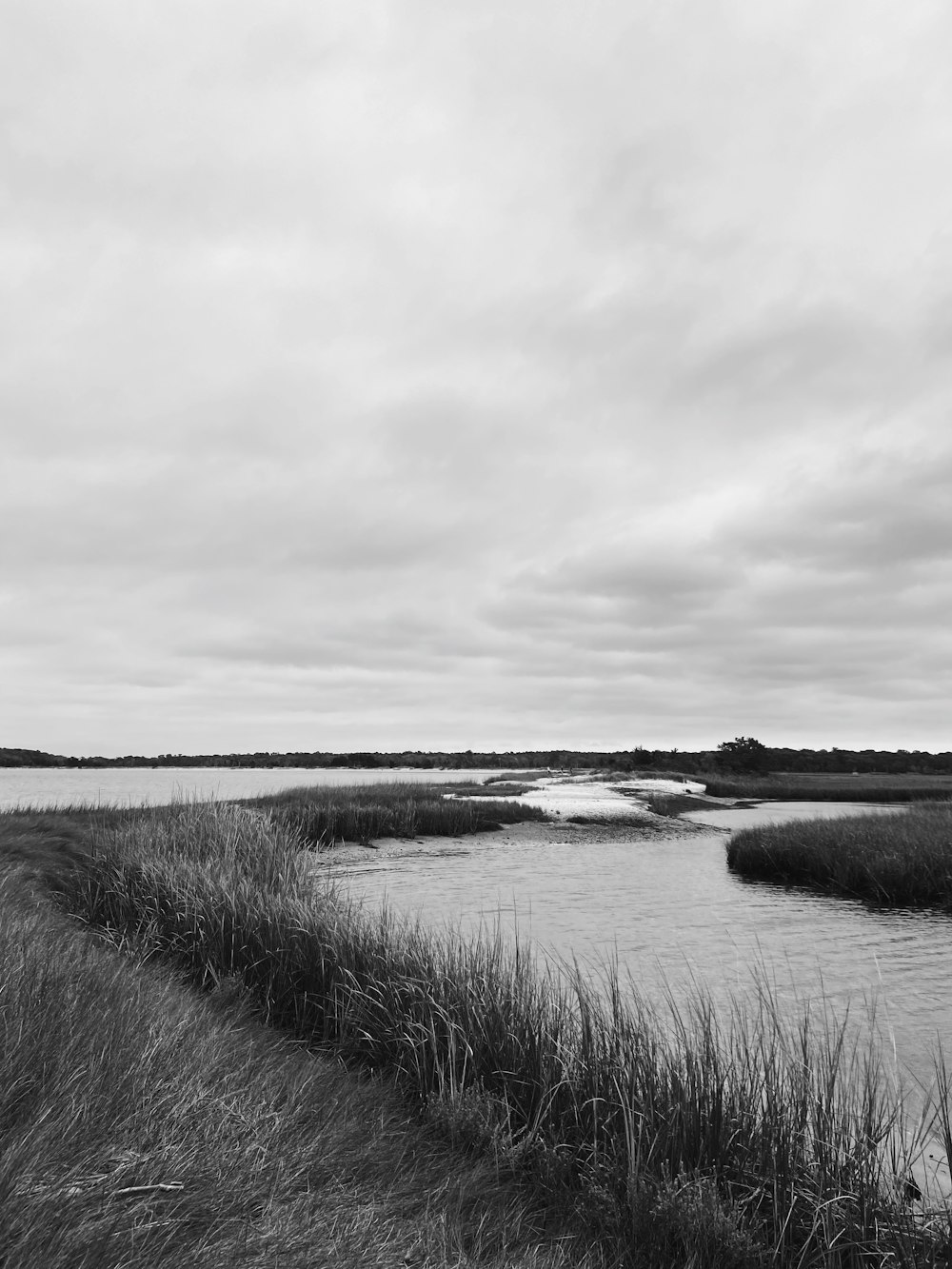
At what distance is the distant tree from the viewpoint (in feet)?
349

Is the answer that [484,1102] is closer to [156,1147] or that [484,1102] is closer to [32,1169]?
[156,1147]

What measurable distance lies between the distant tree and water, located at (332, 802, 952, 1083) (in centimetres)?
8223

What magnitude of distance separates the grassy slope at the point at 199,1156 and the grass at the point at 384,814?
78.1 ft

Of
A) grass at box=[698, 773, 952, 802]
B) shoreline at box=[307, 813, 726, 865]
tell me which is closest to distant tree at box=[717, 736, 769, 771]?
grass at box=[698, 773, 952, 802]

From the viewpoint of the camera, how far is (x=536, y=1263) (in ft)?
13.6

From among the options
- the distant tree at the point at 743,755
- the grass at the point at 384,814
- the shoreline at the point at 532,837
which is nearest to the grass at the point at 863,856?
the shoreline at the point at 532,837

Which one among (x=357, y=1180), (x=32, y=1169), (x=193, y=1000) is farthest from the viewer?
(x=193, y=1000)

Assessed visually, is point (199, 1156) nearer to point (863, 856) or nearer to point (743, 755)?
point (863, 856)

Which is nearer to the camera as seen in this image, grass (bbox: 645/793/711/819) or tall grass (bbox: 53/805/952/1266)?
tall grass (bbox: 53/805/952/1266)

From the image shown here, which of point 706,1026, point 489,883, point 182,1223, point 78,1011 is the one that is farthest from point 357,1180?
point 489,883

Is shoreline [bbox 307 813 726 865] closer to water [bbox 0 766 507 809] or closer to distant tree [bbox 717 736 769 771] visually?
water [bbox 0 766 507 809]

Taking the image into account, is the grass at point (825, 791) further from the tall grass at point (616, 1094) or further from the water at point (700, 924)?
the tall grass at point (616, 1094)

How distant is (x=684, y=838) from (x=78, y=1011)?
1338 inches

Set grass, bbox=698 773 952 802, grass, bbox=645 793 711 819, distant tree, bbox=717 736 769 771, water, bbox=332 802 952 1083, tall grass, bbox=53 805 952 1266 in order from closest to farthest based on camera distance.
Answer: tall grass, bbox=53 805 952 1266
water, bbox=332 802 952 1083
grass, bbox=645 793 711 819
grass, bbox=698 773 952 802
distant tree, bbox=717 736 769 771
